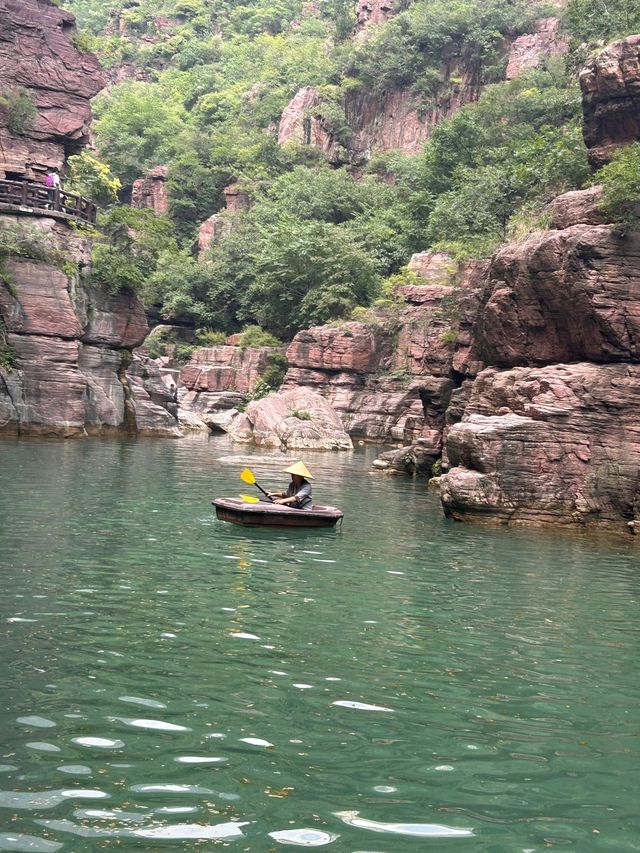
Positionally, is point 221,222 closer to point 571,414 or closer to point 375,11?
point 375,11

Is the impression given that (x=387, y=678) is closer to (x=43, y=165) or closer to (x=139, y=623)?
(x=139, y=623)

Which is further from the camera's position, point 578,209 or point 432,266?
point 432,266

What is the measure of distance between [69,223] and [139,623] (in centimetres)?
2749

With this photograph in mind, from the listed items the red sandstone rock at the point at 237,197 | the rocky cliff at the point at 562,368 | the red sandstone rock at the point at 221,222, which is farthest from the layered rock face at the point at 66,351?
Result: the red sandstone rock at the point at 237,197

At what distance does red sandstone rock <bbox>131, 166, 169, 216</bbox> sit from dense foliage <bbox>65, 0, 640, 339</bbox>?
0.83 metres

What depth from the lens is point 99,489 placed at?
55.5ft

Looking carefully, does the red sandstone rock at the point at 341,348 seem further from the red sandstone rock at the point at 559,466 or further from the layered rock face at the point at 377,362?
the red sandstone rock at the point at 559,466

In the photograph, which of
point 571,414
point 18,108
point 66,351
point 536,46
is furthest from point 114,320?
point 536,46

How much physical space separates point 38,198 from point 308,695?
29.6m

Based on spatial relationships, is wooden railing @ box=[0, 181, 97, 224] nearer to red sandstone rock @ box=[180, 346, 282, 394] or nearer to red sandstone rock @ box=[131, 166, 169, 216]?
red sandstone rock @ box=[180, 346, 282, 394]

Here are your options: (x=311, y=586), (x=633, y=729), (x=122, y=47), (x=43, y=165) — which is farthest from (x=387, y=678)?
(x=122, y=47)

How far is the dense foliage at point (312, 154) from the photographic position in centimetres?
3878

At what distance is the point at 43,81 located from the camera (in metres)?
37.2

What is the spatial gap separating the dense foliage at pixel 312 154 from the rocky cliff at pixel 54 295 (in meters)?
1.40
